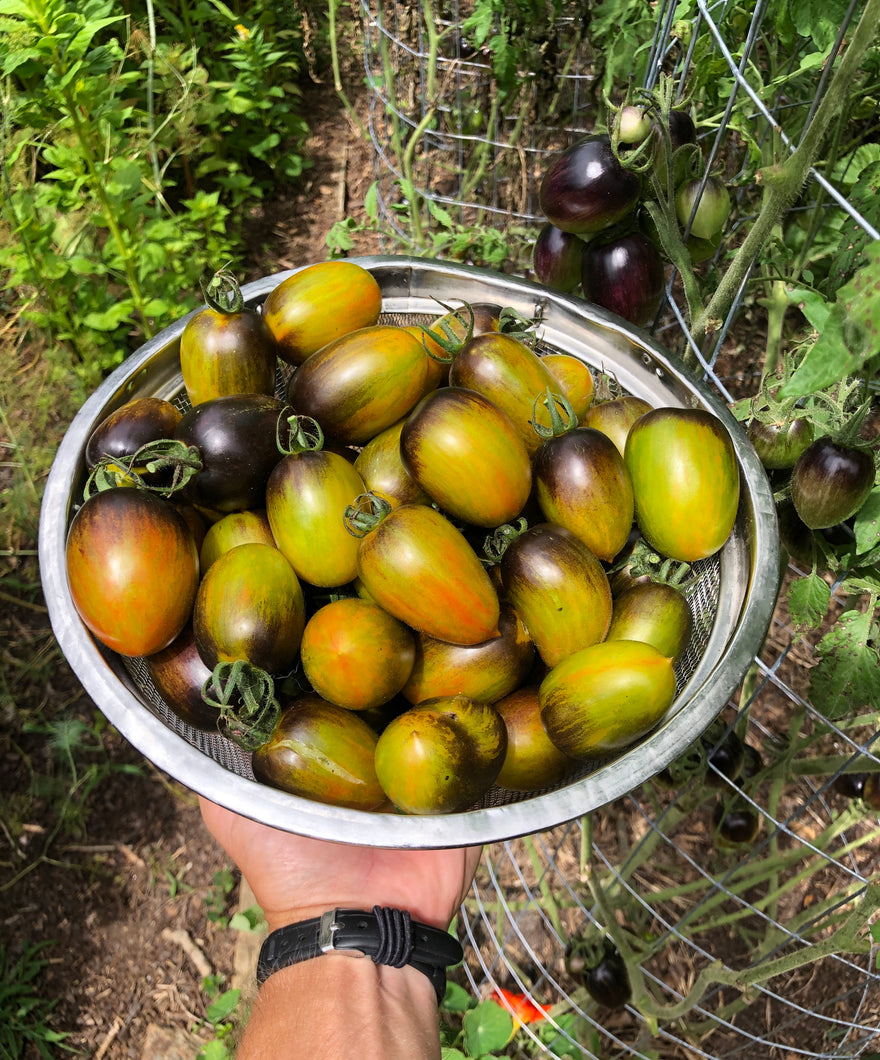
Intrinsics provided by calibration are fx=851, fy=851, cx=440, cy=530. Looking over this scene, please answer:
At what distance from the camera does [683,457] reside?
1047 mm

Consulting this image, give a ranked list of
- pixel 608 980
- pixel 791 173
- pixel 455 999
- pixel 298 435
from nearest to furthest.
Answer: pixel 791 173 → pixel 298 435 → pixel 608 980 → pixel 455 999

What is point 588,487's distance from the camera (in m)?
1.04

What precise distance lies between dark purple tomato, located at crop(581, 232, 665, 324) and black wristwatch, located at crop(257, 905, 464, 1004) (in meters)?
0.97

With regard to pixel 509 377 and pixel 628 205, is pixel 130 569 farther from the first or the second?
pixel 628 205

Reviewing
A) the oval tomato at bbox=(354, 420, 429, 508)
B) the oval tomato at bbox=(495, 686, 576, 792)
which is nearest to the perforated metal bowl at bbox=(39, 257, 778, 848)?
the oval tomato at bbox=(495, 686, 576, 792)

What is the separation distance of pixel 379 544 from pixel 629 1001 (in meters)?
1.41

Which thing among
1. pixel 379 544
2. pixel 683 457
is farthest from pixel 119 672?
pixel 683 457

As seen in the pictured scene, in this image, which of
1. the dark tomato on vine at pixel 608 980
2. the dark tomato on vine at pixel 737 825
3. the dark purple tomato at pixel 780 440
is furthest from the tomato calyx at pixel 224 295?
the dark tomato on vine at pixel 608 980

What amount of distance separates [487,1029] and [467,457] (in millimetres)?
1278

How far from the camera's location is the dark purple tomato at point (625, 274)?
1291 mm

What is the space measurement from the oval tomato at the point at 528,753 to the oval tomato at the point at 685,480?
27 cm

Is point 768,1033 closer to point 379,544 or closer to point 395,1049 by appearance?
point 395,1049

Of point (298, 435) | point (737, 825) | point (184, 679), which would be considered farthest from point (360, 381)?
point (737, 825)

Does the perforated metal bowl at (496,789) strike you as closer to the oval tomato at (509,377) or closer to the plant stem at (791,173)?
the plant stem at (791,173)
